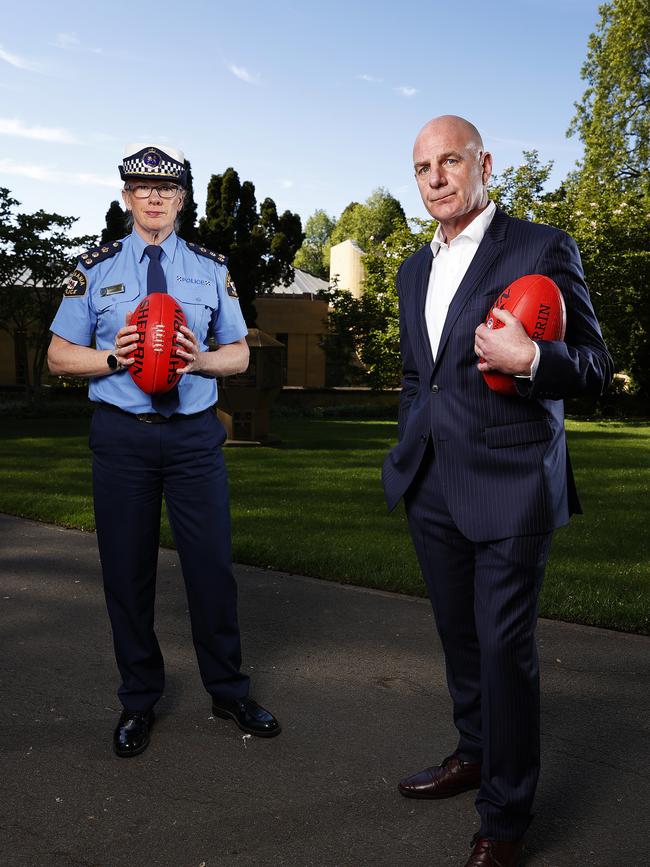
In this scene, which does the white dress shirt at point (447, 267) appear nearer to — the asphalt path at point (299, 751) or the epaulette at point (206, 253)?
the epaulette at point (206, 253)

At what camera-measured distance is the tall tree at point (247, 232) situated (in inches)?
1535

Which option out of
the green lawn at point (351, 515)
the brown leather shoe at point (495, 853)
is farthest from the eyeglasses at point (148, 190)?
the green lawn at point (351, 515)

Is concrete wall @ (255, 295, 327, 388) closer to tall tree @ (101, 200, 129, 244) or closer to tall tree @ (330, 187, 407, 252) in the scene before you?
tall tree @ (101, 200, 129, 244)

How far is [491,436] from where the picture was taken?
9.40ft

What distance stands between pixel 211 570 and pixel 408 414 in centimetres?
118

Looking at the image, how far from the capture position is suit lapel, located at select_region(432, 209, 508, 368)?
2885mm

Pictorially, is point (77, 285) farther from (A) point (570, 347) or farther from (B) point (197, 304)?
(A) point (570, 347)

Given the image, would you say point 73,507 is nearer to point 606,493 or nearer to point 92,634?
Result: point 92,634

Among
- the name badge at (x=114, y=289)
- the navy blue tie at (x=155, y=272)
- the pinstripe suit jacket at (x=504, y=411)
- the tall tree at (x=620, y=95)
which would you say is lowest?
the pinstripe suit jacket at (x=504, y=411)

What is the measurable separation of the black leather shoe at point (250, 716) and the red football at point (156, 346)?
1.41 m

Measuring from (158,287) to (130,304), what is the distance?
131 millimetres

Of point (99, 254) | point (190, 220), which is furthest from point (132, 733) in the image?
point (190, 220)

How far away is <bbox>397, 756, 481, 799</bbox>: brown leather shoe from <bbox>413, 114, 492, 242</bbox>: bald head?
194 centimetres

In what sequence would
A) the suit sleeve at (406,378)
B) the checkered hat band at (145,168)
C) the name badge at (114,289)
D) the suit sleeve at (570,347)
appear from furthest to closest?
the name badge at (114,289) → the checkered hat band at (145,168) → the suit sleeve at (406,378) → the suit sleeve at (570,347)
